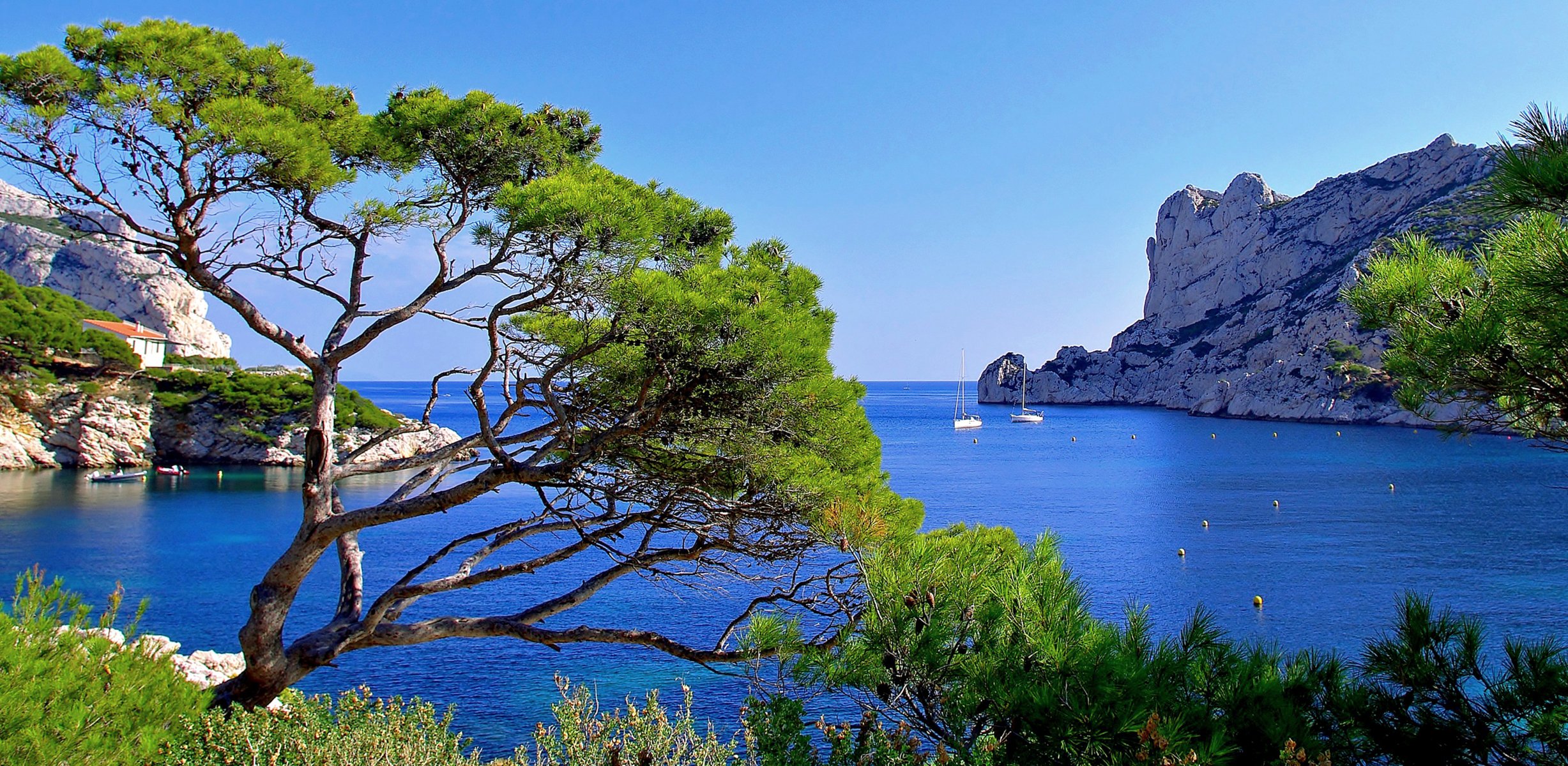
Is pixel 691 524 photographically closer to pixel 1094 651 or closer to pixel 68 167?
pixel 1094 651

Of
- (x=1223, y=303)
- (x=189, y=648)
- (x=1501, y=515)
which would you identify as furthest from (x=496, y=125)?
(x=1223, y=303)

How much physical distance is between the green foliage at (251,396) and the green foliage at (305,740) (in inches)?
1411

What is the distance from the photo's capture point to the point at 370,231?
17.6 ft

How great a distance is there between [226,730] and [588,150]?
3863 millimetres

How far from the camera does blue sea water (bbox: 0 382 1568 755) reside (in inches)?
553

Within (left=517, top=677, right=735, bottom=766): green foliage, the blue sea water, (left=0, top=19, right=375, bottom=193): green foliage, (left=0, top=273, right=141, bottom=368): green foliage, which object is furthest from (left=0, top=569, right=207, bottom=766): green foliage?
(left=0, top=273, right=141, bottom=368): green foliage

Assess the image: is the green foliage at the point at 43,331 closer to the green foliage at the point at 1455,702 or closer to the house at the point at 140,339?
the house at the point at 140,339

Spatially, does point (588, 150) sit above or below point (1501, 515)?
above

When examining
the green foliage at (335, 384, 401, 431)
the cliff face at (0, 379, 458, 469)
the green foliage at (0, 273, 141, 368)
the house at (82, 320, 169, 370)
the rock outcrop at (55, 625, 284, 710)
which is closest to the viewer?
the rock outcrop at (55, 625, 284, 710)

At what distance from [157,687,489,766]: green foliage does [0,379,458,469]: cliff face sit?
28.8 meters

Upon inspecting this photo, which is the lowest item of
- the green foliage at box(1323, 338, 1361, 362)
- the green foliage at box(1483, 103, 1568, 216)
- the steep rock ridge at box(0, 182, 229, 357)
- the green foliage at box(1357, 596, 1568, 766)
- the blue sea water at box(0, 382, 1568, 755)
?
the blue sea water at box(0, 382, 1568, 755)

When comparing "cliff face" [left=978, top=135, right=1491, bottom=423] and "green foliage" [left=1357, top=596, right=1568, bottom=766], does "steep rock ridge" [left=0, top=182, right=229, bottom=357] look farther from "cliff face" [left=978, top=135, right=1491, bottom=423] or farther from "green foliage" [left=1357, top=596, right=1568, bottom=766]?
"cliff face" [left=978, top=135, right=1491, bottom=423]

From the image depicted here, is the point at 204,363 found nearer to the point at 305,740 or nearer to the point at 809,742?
the point at 305,740

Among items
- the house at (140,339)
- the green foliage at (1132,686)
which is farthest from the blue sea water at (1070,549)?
the house at (140,339)
